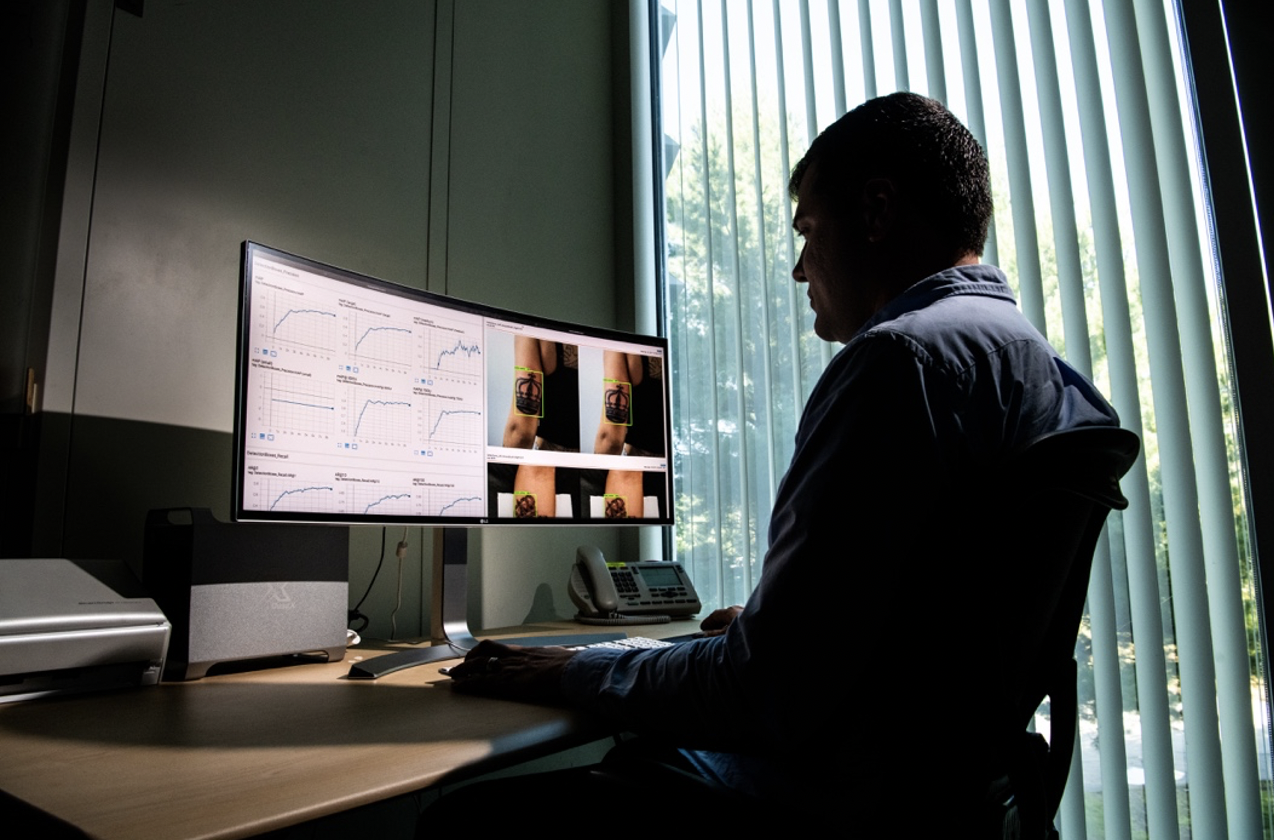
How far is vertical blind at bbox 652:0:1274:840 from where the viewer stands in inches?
54.4

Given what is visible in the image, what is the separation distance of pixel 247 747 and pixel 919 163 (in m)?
1.05

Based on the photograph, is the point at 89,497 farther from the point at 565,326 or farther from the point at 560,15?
the point at 560,15

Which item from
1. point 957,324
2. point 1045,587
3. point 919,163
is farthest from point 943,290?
point 1045,587

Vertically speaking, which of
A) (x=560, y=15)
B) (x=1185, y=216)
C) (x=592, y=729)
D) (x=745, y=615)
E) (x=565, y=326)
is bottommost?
(x=592, y=729)

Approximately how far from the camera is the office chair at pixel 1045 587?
0.69m

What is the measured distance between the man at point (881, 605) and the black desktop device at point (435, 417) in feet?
1.87

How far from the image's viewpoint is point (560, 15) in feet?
8.13

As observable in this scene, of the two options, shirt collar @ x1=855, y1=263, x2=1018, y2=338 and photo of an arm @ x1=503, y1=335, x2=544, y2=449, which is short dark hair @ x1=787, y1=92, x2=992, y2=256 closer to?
shirt collar @ x1=855, y1=263, x2=1018, y2=338

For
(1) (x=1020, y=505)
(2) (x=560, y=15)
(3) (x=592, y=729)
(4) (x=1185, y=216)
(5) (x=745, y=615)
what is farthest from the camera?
(2) (x=560, y=15)

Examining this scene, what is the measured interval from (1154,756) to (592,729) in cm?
110

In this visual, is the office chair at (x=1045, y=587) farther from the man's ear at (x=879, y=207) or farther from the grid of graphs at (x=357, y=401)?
A: the grid of graphs at (x=357, y=401)

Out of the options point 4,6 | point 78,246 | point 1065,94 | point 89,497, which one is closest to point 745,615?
point 89,497

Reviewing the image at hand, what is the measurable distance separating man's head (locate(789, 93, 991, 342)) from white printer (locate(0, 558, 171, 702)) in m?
1.05

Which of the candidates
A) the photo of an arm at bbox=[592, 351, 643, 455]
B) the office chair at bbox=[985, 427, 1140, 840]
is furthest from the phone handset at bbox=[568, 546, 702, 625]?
the office chair at bbox=[985, 427, 1140, 840]
